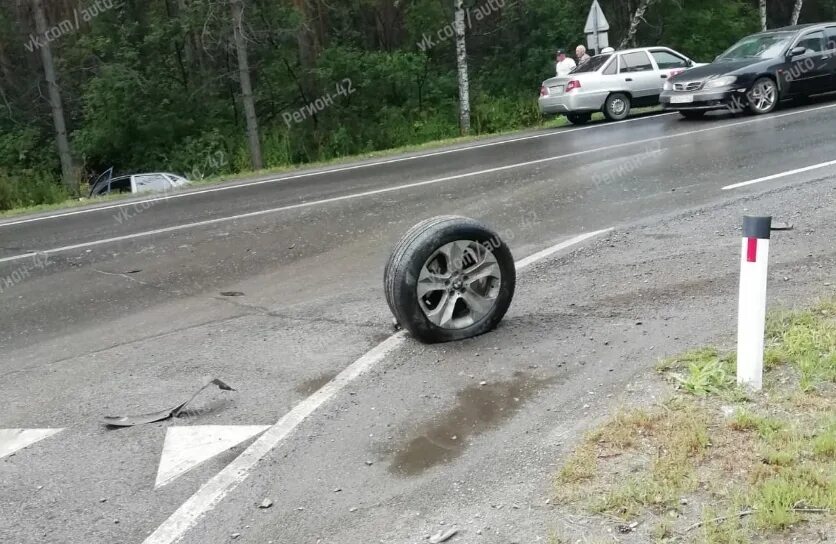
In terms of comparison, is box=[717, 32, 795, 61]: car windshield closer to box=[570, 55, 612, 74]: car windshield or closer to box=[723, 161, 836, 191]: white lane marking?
box=[570, 55, 612, 74]: car windshield

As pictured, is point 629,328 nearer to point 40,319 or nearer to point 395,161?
point 40,319

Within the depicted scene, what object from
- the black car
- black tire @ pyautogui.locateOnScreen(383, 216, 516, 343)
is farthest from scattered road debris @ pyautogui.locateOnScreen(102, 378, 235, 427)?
the black car

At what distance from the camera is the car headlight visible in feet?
56.4

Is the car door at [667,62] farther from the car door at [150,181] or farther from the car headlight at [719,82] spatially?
the car door at [150,181]

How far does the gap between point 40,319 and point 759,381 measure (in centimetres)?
597

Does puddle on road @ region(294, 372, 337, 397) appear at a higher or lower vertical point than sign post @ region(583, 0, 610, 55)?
lower

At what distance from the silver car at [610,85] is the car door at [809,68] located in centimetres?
396

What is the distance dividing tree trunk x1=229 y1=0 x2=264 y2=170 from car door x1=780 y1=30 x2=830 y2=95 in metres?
13.5

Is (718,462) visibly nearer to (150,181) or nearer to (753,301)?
(753,301)

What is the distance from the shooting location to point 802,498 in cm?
358

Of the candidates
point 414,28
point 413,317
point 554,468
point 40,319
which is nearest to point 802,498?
point 554,468

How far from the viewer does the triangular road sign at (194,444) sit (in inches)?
178

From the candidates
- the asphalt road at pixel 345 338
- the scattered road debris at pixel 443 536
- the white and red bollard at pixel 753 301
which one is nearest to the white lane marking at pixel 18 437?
the asphalt road at pixel 345 338

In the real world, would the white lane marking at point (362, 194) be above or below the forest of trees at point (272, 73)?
below
